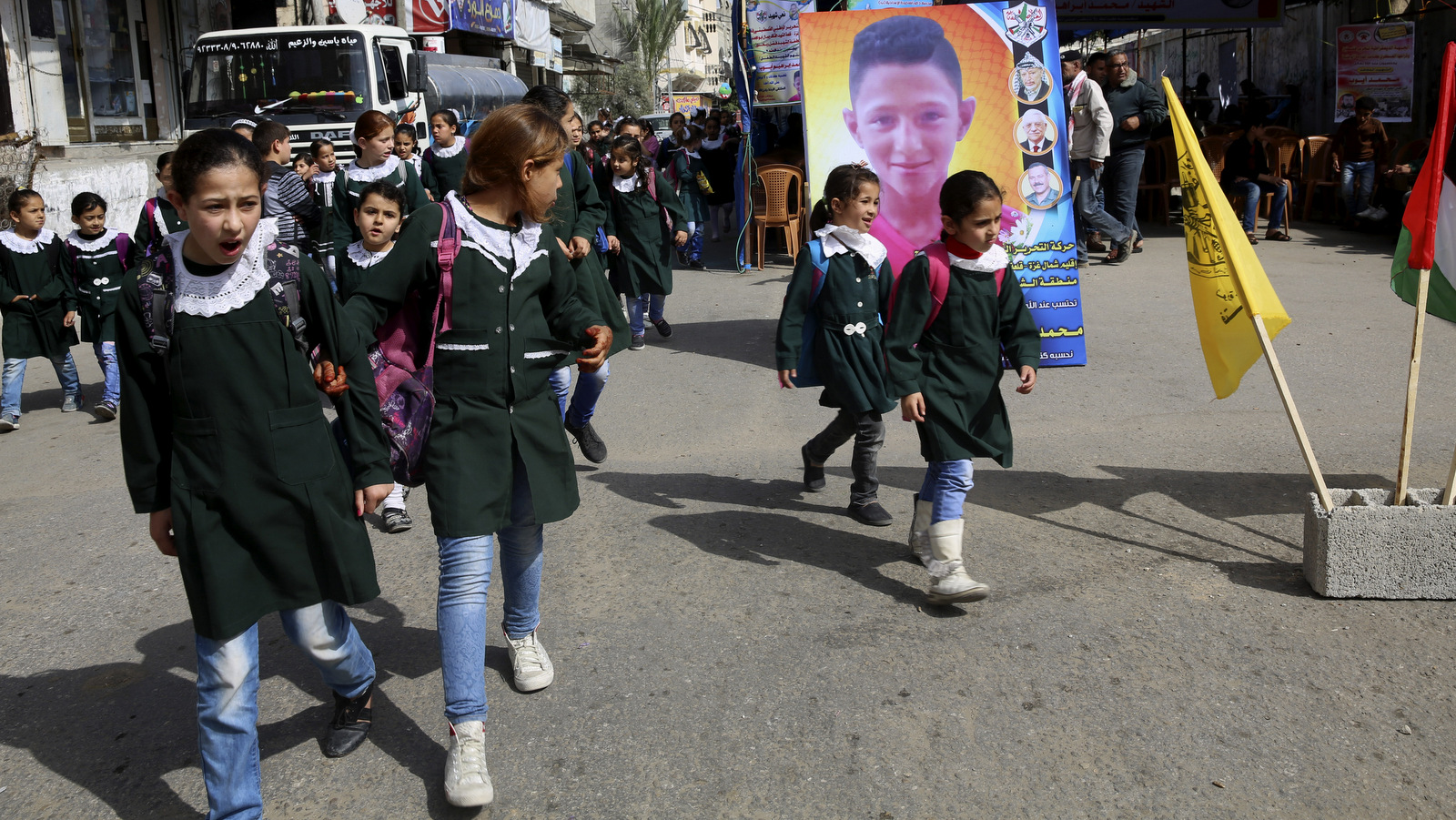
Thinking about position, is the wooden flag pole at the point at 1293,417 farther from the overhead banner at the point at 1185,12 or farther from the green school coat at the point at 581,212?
the overhead banner at the point at 1185,12

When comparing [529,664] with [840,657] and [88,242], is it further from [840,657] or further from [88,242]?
[88,242]

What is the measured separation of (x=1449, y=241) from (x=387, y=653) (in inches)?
160

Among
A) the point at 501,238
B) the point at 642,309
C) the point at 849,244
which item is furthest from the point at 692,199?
the point at 501,238

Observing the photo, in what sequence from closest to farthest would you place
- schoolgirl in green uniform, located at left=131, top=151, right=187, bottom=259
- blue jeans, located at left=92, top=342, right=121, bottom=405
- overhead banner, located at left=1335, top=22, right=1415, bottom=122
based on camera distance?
schoolgirl in green uniform, located at left=131, top=151, right=187, bottom=259 < blue jeans, located at left=92, top=342, right=121, bottom=405 < overhead banner, located at left=1335, top=22, right=1415, bottom=122

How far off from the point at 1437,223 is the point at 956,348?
1.92 metres

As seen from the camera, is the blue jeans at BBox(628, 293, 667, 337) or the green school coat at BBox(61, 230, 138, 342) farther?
the blue jeans at BBox(628, 293, 667, 337)

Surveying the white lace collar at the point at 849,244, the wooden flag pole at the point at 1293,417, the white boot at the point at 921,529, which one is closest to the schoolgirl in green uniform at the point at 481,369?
the white boot at the point at 921,529

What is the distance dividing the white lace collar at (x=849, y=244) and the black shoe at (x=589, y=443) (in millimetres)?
1712

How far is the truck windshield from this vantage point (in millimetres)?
13602

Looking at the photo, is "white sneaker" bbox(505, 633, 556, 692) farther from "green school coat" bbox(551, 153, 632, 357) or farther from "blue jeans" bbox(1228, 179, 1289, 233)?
"blue jeans" bbox(1228, 179, 1289, 233)

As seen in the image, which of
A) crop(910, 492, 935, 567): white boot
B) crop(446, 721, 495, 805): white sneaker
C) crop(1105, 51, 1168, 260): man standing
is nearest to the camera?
crop(446, 721, 495, 805): white sneaker

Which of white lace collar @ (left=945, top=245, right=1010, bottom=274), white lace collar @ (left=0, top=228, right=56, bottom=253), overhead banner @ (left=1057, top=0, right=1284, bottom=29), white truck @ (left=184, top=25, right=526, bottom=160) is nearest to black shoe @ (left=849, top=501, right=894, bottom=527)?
white lace collar @ (left=945, top=245, right=1010, bottom=274)

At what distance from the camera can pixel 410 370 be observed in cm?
301

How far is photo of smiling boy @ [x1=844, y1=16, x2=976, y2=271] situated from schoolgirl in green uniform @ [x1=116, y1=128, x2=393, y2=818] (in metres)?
4.60
